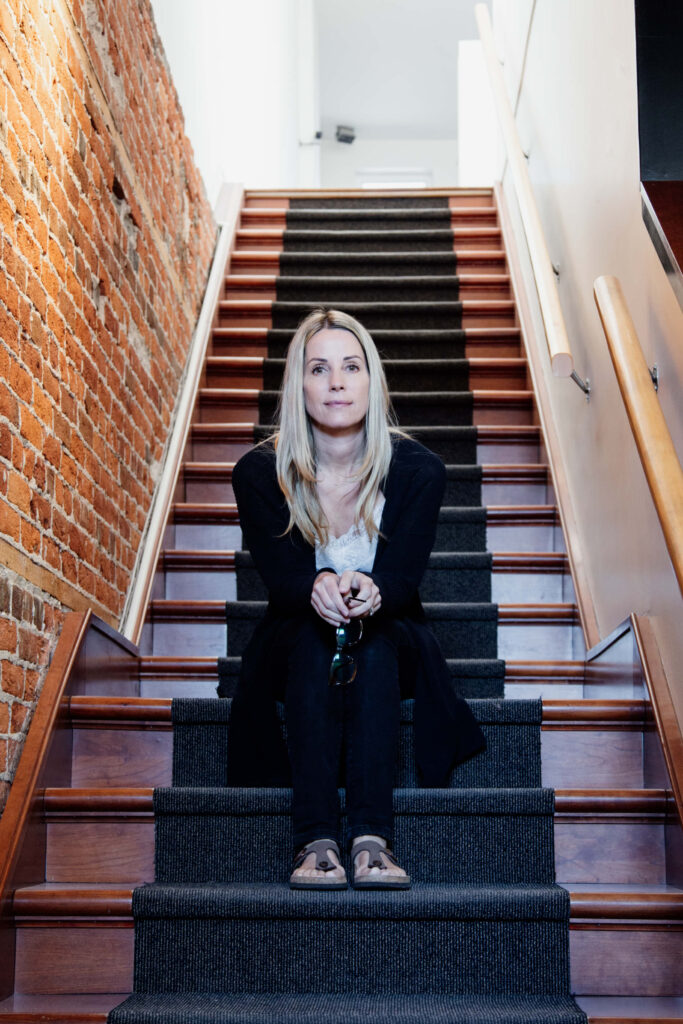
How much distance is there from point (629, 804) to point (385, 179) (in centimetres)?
1101

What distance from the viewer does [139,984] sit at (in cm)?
180

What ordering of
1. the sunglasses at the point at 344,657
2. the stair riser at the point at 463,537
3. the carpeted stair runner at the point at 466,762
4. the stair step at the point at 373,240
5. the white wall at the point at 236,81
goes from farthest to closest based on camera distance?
1. the stair step at the point at 373,240
2. the white wall at the point at 236,81
3. the stair riser at the point at 463,537
4. the carpeted stair runner at the point at 466,762
5. the sunglasses at the point at 344,657

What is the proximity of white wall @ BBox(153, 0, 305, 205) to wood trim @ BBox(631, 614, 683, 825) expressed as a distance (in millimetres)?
2642

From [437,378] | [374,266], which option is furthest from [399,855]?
[374,266]

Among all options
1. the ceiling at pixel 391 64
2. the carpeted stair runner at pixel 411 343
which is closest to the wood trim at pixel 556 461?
the carpeted stair runner at pixel 411 343

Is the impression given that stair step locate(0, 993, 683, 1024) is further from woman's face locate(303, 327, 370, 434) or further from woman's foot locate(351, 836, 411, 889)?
woman's face locate(303, 327, 370, 434)

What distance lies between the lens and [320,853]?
1824 mm

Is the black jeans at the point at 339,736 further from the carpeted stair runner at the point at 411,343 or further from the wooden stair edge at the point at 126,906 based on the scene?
the carpeted stair runner at the point at 411,343

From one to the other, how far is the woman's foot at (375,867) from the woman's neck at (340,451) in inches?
31.1

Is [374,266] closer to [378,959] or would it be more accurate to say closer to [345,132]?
[378,959]

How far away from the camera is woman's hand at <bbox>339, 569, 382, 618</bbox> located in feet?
6.40

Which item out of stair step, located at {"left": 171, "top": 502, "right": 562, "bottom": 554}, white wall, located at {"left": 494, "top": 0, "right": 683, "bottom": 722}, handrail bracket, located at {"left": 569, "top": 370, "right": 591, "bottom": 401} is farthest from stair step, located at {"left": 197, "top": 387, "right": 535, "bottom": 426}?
handrail bracket, located at {"left": 569, "top": 370, "right": 591, "bottom": 401}

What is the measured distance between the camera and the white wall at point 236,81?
14.1ft

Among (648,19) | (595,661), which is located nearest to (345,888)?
(595,661)
